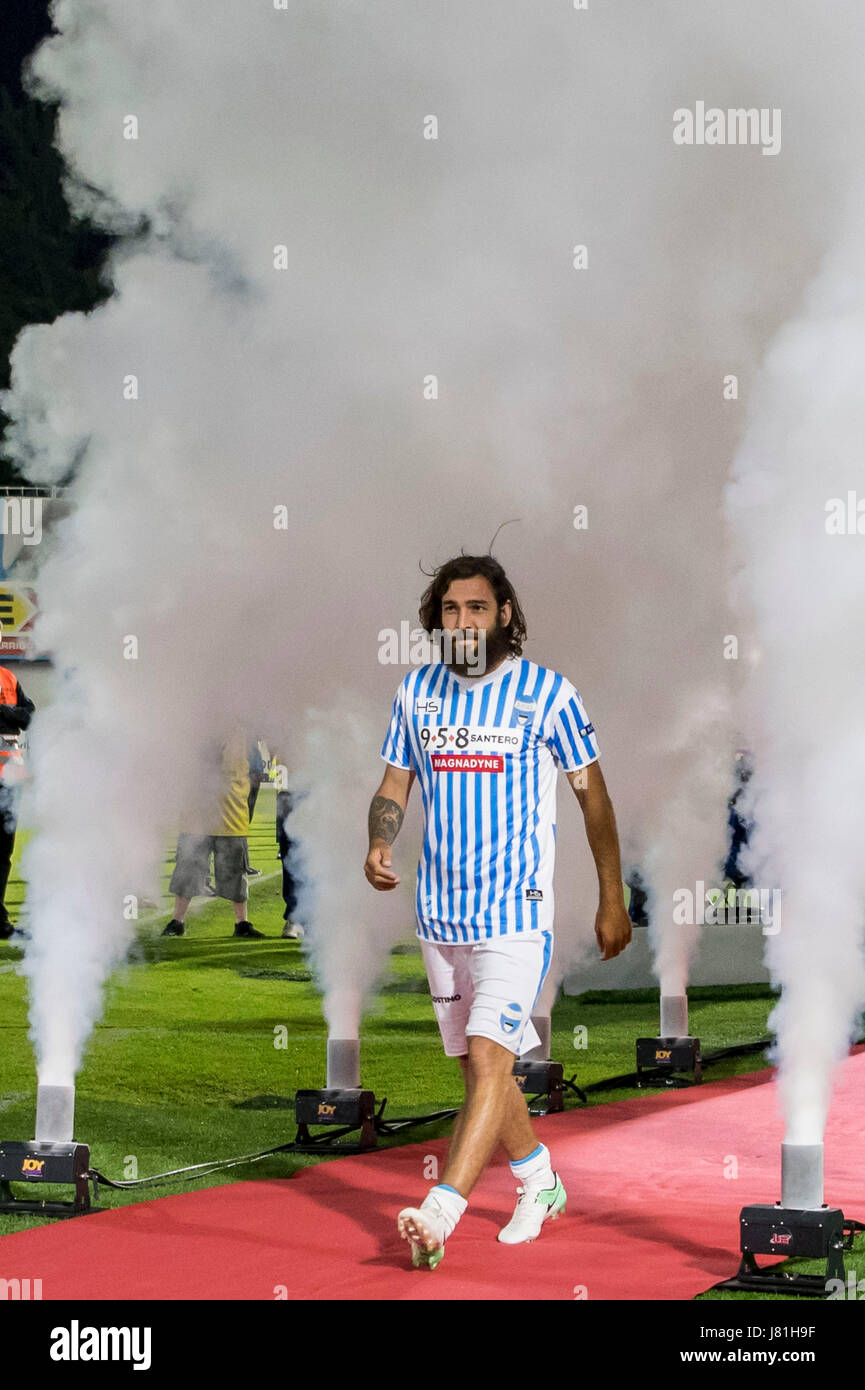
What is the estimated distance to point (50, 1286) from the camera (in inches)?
188

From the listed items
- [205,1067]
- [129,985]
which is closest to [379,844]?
[205,1067]

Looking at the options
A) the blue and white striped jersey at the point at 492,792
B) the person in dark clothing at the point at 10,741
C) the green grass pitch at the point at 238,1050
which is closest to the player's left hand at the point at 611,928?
the blue and white striped jersey at the point at 492,792

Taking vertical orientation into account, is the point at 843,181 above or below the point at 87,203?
below

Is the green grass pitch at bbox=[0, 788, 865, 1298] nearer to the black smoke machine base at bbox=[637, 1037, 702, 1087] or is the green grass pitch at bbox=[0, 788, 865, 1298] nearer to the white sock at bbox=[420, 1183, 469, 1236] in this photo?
the black smoke machine base at bbox=[637, 1037, 702, 1087]

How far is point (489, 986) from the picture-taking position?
501 centimetres


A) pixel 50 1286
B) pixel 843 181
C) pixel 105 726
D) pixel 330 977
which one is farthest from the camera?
pixel 330 977

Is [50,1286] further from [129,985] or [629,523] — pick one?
[129,985]

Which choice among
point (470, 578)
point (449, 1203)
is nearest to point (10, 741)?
point (470, 578)

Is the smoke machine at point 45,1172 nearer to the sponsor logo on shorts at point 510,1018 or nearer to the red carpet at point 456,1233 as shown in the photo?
the red carpet at point 456,1233

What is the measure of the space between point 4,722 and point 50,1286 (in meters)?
8.77

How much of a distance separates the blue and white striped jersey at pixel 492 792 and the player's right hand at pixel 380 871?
116mm

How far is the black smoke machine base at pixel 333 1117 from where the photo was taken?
7.04m

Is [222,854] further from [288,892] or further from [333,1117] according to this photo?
[333,1117]

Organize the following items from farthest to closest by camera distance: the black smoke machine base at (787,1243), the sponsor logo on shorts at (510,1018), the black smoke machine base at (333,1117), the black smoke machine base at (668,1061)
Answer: the black smoke machine base at (668,1061)
the black smoke machine base at (333,1117)
the sponsor logo on shorts at (510,1018)
the black smoke machine base at (787,1243)
